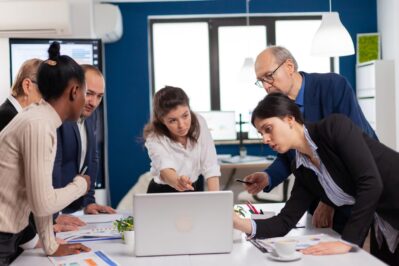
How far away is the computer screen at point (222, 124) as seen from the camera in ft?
20.4

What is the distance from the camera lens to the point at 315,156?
1.93 meters

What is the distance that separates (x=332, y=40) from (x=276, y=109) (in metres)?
2.48

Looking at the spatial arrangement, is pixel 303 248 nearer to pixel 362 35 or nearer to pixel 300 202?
pixel 300 202

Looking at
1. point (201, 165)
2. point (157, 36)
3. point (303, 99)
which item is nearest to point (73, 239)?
point (201, 165)

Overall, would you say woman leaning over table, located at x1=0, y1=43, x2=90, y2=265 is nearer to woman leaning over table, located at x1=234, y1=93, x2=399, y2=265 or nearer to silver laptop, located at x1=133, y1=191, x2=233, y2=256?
silver laptop, located at x1=133, y1=191, x2=233, y2=256

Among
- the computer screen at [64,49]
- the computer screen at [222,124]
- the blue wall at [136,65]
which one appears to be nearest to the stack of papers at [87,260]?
the computer screen at [64,49]

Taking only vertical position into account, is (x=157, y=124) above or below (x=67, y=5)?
below

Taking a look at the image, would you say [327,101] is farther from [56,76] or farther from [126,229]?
[56,76]

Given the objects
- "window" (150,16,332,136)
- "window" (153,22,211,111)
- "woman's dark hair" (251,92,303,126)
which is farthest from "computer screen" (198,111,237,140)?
"woman's dark hair" (251,92,303,126)

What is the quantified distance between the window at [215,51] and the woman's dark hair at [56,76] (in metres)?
5.07

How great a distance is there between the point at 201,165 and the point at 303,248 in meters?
0.97

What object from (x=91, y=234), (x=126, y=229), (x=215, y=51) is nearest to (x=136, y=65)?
(x=215, y=51)

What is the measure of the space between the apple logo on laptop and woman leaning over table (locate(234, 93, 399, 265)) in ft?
0.84

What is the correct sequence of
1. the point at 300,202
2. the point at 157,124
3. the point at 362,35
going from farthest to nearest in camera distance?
the point at 362,35 < the point at 157,124 < the point at 300,202
